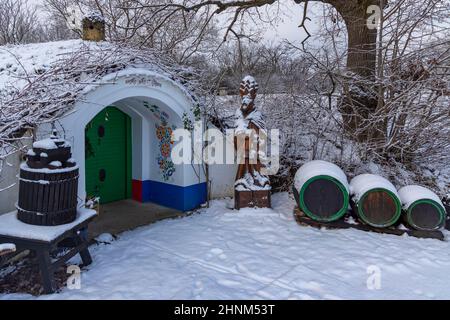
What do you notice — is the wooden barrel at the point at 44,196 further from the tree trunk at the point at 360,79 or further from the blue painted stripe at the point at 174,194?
the tree trunk at the point at 360,79

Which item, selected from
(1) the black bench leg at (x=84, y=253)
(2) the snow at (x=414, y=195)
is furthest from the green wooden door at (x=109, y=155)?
(2) the snow at (x=414, y=195)

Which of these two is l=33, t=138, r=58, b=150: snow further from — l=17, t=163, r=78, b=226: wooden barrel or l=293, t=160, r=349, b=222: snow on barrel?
l=293, t=160, r=349, b=222: snow on barrel

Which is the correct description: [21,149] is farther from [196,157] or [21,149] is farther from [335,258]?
[335,258]

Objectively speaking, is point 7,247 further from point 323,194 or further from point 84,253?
point 323,194

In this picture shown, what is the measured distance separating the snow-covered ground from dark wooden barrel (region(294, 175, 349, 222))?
256 mm

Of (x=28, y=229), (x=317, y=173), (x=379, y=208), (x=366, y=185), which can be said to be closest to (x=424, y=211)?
(x=379, y=208)

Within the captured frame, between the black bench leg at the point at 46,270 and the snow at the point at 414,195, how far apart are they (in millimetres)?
4627

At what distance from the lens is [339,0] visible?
8.78m

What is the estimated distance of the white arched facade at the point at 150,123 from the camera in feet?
17.3

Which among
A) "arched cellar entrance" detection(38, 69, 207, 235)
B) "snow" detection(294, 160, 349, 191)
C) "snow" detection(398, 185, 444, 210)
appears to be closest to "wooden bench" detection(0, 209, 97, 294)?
"arched cellar entrance" detection(38, 69, 207, 235)

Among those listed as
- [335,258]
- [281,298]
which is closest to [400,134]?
[335,258]

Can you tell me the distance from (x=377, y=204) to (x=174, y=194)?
339 cm

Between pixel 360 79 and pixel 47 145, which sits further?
pixel 360 79

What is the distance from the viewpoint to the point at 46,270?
3760mm
